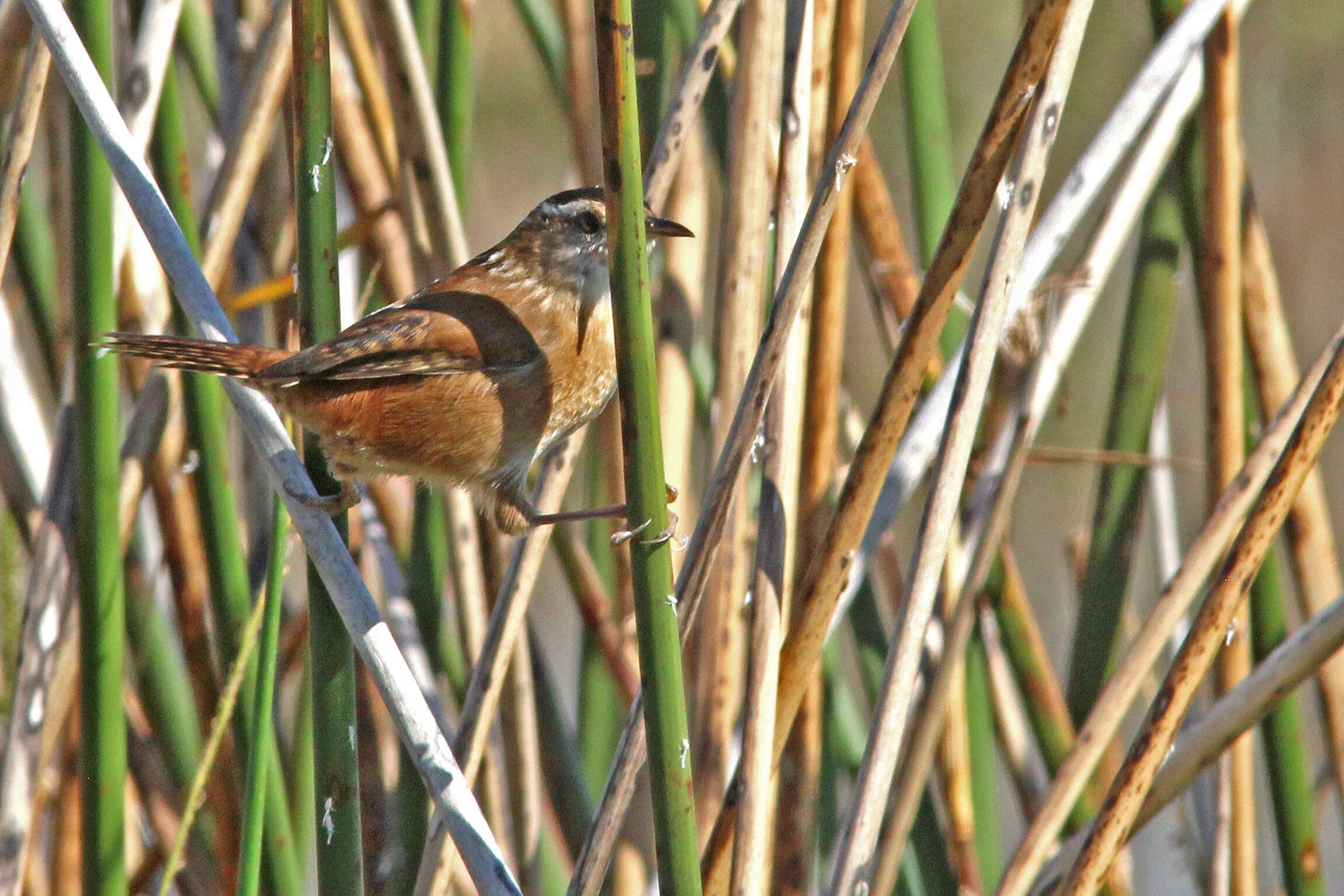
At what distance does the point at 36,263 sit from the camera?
1.94 metres

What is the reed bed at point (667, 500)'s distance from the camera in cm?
128

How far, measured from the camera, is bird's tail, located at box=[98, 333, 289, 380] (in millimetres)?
1418

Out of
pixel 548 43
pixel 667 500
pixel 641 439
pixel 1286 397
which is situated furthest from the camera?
pixel 548 43

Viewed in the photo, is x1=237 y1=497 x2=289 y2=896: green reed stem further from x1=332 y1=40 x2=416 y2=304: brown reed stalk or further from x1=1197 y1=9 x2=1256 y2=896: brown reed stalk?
x1=1197 y1=9 x2=1256 y2=896: brown reed stalk

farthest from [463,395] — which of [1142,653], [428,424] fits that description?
[1142,653]

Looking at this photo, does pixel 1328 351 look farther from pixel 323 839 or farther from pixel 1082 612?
pixel 323 839

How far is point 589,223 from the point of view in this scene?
1868 millimetres

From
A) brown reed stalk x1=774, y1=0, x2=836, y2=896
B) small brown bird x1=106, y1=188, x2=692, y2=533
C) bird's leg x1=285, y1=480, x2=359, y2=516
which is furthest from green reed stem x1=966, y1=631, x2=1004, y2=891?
bird's leg x1=285, y1=480, x2=359, y2=516

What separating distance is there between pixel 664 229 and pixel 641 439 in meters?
0.70

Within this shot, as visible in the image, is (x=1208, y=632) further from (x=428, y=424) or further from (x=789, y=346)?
(x=428, y=424)

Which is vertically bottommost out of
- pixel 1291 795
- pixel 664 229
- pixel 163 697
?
pixel 1291 795

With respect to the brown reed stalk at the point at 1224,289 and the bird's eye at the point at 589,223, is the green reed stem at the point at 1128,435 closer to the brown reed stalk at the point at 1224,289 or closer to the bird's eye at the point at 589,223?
the brown reed stalk at the point at 1224,289

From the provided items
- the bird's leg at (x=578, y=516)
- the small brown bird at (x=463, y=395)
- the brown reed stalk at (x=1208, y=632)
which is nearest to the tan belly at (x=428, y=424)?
the small brown bird at (x=463, y=395)

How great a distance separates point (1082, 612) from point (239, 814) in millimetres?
1373
